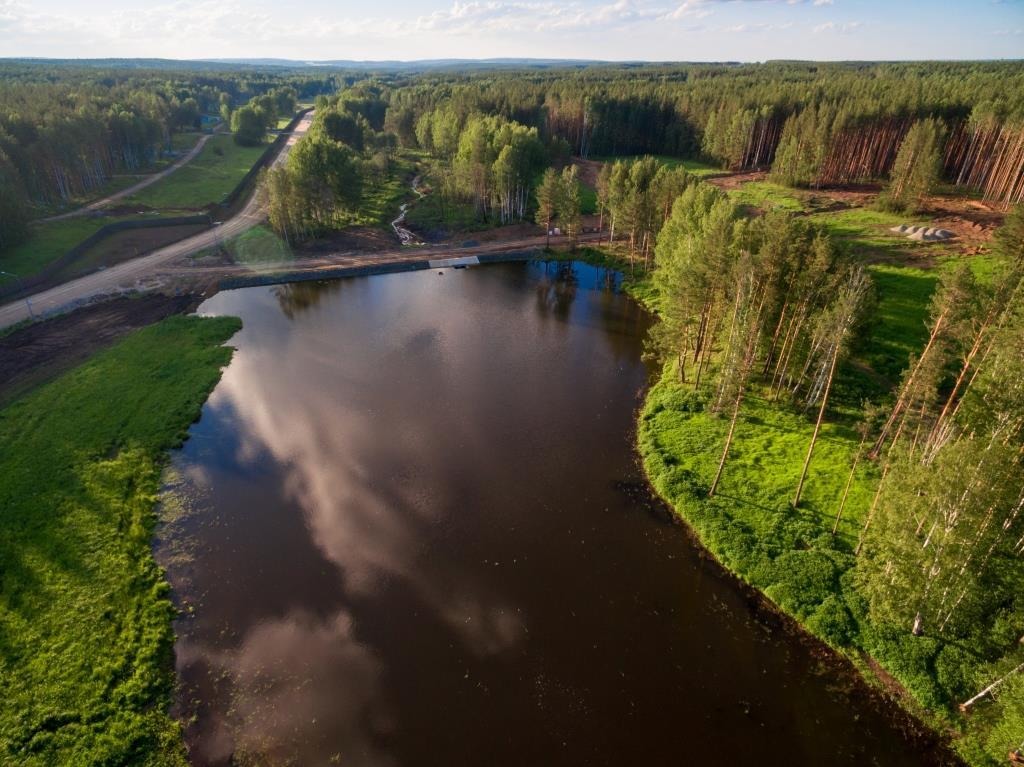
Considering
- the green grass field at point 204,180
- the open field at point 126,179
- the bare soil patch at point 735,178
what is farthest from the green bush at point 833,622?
the open field at point 126,179

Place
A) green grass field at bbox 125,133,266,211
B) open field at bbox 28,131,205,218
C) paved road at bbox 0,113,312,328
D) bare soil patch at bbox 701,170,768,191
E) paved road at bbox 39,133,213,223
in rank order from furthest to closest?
bare soil patch at bbox 701,170,768,191
green grass field at bbox 125,133,266,211
open field at bbox 28,131,205,218
paved road at bbox 39,133,213,223
paved road at bbox 0,113,312,328

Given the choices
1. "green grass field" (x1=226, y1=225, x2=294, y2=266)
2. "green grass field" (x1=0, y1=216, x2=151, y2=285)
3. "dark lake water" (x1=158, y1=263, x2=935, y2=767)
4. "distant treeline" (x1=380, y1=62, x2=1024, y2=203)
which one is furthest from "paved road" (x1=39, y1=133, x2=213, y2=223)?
"dark lake water" (x1=158, y1=263, x2=935, y2=767)

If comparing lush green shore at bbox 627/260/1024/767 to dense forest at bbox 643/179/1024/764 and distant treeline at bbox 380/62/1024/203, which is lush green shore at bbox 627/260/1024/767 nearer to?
dense forest at bbox 643/179/1024/764

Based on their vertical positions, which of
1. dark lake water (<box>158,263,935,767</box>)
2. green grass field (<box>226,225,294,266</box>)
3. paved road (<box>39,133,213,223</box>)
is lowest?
dark lake water (<box>158,263,935,767</box>)

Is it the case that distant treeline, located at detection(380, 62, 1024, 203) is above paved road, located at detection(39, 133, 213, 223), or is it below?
above

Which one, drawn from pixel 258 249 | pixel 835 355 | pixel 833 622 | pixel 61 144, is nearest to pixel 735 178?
pixel 258 249

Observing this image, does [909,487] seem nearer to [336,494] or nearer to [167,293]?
[336,494]

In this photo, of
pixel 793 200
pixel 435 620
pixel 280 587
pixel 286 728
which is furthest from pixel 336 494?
pixel 793 200

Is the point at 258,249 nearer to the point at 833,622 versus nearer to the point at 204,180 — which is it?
the point at 204,180
